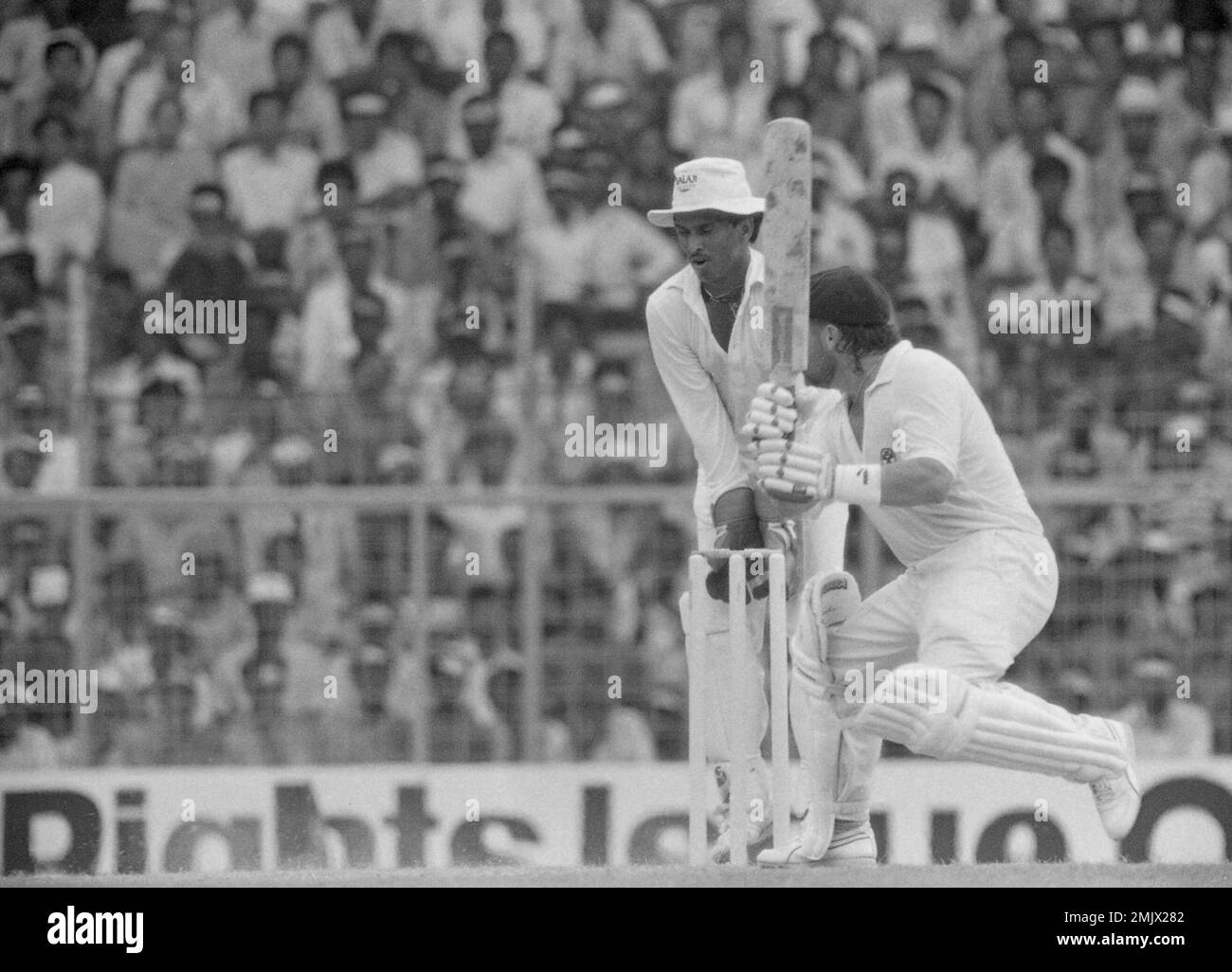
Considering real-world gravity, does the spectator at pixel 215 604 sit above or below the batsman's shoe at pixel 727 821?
above

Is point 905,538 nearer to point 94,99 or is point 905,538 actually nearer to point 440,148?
point 440,148

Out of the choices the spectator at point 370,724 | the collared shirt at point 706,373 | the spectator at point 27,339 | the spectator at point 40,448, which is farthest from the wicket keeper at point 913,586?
the spectator at point 27,339

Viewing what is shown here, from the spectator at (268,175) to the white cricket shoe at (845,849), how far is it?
4.31 metres

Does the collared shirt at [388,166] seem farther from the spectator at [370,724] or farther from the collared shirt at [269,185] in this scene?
the spectator at [370,724]

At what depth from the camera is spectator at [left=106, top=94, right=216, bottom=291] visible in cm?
1027

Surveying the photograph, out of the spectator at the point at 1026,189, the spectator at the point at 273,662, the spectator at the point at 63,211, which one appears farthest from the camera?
the spectator at the point at 63,211

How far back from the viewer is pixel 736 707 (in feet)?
21.4

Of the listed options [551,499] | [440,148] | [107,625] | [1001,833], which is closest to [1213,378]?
[1001,833]

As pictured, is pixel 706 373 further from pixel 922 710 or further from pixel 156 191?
pixel 156 191

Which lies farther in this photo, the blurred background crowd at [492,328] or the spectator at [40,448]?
the spectator at [40,448]

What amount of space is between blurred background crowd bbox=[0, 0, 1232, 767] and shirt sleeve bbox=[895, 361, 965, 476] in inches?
86.5

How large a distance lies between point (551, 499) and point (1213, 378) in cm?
235

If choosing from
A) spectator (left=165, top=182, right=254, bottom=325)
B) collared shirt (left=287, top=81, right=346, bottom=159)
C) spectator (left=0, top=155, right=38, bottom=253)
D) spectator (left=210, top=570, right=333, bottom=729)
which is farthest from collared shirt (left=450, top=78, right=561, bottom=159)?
spectator (left=210, top=570, right=333, bottom=729)

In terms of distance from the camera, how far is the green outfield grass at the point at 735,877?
630 centimetres
